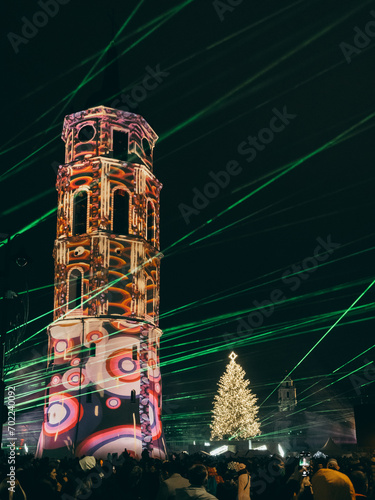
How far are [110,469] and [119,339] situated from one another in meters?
28.1

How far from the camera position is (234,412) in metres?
55.6

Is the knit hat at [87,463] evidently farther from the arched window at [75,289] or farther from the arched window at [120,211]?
the arched window at [120,211]

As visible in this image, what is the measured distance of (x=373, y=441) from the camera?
3391cm

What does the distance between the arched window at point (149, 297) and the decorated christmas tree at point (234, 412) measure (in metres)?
15.7

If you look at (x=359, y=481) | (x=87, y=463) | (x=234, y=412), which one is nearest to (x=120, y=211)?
(x=234, y=412)

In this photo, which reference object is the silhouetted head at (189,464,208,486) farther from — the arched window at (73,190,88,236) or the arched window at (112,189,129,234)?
the arched window at (73,190,88,236)

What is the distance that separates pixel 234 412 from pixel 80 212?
76.3 ft

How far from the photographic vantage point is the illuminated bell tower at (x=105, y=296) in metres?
39.9

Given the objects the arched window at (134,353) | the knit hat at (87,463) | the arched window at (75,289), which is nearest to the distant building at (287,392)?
the arched window at (134,353)

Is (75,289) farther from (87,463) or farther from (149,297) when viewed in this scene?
(87,463)

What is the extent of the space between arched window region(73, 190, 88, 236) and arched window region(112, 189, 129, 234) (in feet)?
6.72

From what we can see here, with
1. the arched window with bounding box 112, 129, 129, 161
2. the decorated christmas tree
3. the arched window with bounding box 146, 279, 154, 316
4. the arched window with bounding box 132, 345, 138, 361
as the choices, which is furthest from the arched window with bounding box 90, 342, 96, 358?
the decorated christmas tree

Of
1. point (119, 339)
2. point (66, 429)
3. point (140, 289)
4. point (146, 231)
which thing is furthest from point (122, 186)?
point (66, 429)

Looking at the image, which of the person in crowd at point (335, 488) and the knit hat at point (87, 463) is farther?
the knit hat at point (87, 463)
